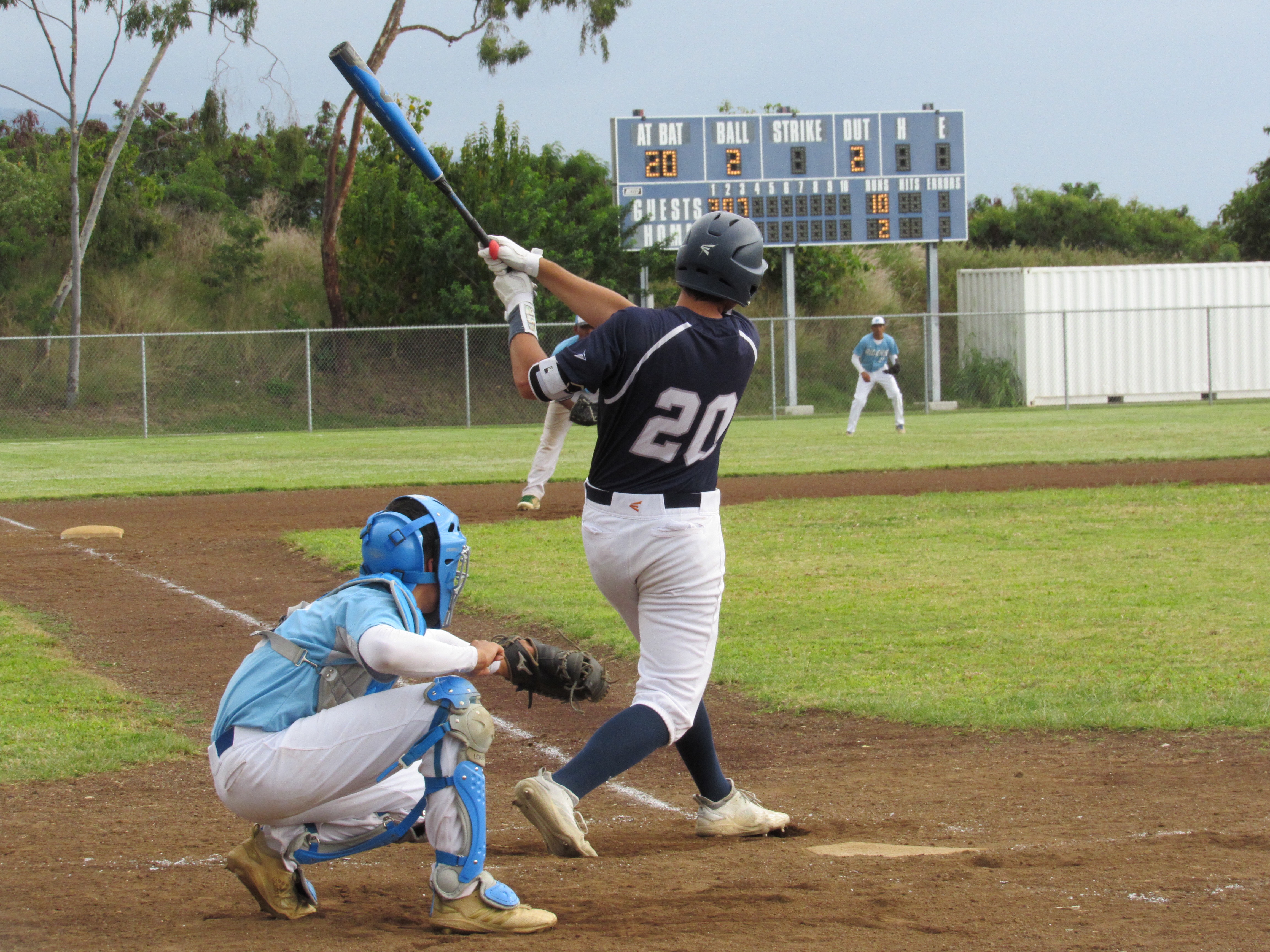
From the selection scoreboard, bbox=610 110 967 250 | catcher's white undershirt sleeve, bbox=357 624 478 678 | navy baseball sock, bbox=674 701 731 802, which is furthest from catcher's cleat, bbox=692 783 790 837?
scoreboard, bbox=610 110 967 250

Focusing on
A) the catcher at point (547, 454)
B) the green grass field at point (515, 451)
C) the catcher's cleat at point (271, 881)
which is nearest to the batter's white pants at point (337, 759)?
the catcher's cleat at point (271, 881)

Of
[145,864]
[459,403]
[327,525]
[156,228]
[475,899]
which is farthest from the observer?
[156,228]

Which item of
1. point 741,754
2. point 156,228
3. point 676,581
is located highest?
point 156,228

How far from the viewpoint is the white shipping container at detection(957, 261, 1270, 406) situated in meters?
32.4

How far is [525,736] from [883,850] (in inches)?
85.2

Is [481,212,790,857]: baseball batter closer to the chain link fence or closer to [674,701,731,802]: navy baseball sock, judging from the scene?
[674,701,731,802]: navy baseball sock

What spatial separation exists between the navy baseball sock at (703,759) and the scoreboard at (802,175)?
25.7 metres

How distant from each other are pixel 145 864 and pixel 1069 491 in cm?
1125

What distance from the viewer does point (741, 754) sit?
5.38 m

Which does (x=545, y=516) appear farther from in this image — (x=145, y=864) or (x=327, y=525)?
(x=145, y=864)

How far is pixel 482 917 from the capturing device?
3289 mm

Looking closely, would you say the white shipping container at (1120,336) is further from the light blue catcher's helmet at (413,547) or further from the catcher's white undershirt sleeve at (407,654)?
the catcher's white undershirt sleeve at (407,654)

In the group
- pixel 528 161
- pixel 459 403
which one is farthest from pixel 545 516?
pixel 528 161

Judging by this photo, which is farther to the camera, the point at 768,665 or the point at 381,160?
the point at 381,160
